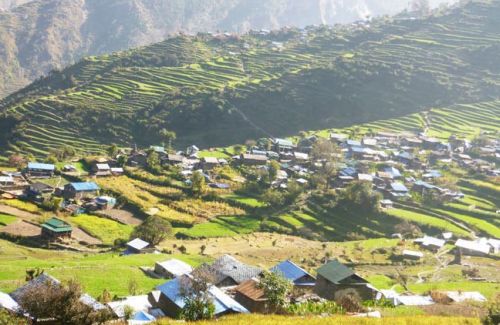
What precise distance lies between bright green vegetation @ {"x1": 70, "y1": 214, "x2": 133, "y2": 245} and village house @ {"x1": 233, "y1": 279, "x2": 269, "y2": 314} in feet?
99.8

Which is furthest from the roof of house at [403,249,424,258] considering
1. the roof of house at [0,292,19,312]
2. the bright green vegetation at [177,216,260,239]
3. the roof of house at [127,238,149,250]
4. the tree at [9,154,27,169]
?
the tree at [9,154,27,169]

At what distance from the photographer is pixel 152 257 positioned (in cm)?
4734

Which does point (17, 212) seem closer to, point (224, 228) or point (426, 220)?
point (224, 228)

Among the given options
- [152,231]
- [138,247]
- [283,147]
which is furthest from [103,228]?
[283,147]

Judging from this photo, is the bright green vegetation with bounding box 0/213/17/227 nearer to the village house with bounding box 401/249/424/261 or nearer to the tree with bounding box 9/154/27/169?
the tree with bounding box 9/154/27/169

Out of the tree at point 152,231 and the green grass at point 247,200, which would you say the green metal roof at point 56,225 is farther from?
the green grass at point 247,200

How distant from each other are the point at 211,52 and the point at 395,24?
214ft

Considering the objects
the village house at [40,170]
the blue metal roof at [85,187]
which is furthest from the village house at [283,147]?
the village house at [40,170]

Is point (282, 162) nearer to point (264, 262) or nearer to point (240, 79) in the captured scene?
point (264, 262)

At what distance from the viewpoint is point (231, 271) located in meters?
36.1

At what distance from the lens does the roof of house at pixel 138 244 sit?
167 feet

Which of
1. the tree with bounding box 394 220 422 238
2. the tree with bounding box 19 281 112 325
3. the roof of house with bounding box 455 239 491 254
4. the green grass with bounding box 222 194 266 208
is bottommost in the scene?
the tree with bounding box 394 220 422 238

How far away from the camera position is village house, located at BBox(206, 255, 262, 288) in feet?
115

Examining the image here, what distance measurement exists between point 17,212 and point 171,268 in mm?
27116
